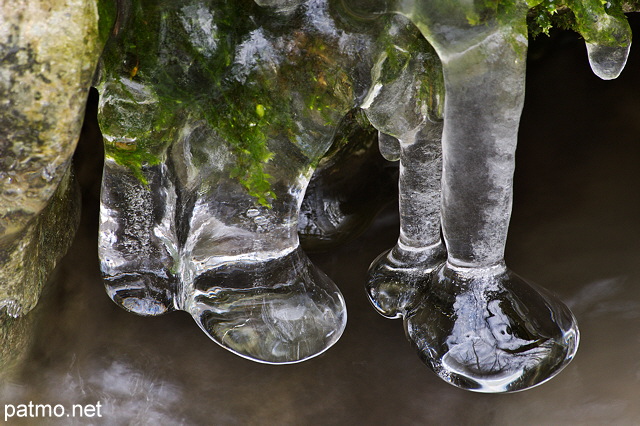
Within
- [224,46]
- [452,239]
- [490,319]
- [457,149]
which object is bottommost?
[490,319]

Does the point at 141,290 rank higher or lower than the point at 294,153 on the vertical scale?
lower

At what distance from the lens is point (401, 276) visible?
1.42m

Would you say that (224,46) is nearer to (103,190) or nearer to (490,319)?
(103,190)

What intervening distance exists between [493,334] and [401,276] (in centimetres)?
40

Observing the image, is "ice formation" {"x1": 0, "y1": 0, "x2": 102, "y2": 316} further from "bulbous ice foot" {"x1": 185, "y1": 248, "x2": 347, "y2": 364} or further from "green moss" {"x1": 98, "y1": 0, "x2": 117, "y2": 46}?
"bulbous ice foot" {"x1": 185, "y1": 248, "x2": 347, "y2": 364}

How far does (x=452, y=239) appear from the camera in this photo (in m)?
1.02

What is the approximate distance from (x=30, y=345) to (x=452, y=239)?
44.1 inches

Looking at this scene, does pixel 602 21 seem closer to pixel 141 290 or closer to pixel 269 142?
pixel 269 142

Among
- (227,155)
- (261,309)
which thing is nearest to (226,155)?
(227,155)

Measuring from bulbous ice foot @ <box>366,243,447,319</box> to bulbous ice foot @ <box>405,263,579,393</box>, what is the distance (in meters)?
0.31

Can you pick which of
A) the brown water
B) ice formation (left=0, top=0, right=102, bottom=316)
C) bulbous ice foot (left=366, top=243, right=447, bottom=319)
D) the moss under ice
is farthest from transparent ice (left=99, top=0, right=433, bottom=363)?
the brown water

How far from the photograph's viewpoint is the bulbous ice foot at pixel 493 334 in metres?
1.04

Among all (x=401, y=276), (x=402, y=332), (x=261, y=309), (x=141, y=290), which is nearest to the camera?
(x=261, y=309)

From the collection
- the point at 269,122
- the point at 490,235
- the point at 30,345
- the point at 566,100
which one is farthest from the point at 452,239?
the point at 30,345
